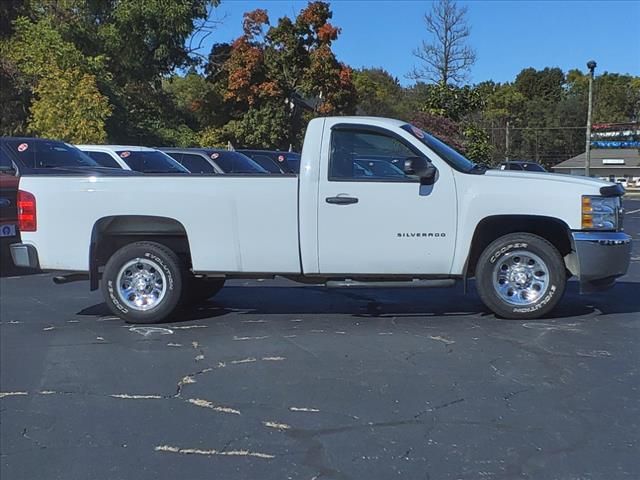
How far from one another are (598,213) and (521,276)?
2.99 ft

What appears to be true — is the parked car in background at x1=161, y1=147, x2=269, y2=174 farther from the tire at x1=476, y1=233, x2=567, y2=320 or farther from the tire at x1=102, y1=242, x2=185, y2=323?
the tire at x1=476, y1=233, x2=567, y2=320

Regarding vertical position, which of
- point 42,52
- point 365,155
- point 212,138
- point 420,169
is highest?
point 42,52

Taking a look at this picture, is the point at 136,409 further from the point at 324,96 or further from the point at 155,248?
the point at 324,96

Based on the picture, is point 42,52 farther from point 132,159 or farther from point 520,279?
point 520,279

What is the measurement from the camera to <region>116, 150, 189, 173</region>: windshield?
42.1 feet

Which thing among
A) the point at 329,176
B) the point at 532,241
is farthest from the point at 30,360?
the point at 532,241

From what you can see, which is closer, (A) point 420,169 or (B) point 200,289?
(A) point 420,169

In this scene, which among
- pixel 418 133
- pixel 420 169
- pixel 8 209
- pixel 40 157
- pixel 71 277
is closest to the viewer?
pixel 420 169

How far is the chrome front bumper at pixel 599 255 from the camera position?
659 cm

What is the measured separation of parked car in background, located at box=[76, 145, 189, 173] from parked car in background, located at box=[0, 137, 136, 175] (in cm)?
150

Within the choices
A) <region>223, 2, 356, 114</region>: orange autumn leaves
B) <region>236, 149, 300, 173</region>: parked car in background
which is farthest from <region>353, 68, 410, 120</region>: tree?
<region>236, 149, 300, 173</region>: parked car in background

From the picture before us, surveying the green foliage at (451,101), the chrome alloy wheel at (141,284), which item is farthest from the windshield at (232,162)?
the green foliage at (451,101)

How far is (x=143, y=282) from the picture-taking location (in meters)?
7.26

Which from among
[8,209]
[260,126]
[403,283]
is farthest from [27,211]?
[260,126]
